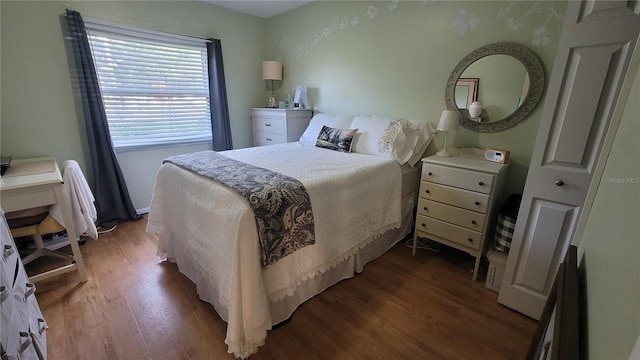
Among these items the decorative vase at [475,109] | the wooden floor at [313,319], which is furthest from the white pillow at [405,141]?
the wooden floor at [313,319]

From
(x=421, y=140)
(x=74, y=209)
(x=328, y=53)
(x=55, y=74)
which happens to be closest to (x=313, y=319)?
(x=421, y=140)

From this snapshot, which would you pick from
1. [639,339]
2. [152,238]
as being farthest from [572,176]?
[152,238]

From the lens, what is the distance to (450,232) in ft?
6.82

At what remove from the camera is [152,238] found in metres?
2.60

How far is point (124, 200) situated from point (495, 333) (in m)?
3.50

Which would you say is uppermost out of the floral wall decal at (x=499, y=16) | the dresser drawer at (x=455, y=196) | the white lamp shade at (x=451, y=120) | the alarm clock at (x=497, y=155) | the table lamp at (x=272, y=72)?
the floral wall decal at (x=499, y=16)

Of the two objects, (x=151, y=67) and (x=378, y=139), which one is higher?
(x=151, y=67)

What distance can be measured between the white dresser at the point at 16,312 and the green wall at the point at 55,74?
1.67 meters

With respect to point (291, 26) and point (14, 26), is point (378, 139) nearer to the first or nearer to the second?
point (291, 26)

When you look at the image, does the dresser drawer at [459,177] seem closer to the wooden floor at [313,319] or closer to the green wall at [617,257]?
the wooden floor at [313,319]

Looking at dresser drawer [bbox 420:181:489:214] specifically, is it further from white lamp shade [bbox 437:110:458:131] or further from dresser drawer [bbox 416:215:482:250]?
white lamp shade [bbox 437:110:458:131]

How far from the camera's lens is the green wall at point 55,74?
2.21 metres

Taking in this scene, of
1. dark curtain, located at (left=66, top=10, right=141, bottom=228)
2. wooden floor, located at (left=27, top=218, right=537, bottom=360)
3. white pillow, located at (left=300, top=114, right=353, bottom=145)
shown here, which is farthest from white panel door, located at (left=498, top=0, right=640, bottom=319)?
dark curtain, located at (left=66, top=10, right=141, bottom=228)

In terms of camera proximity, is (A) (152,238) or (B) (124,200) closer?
(A) (152,238)
